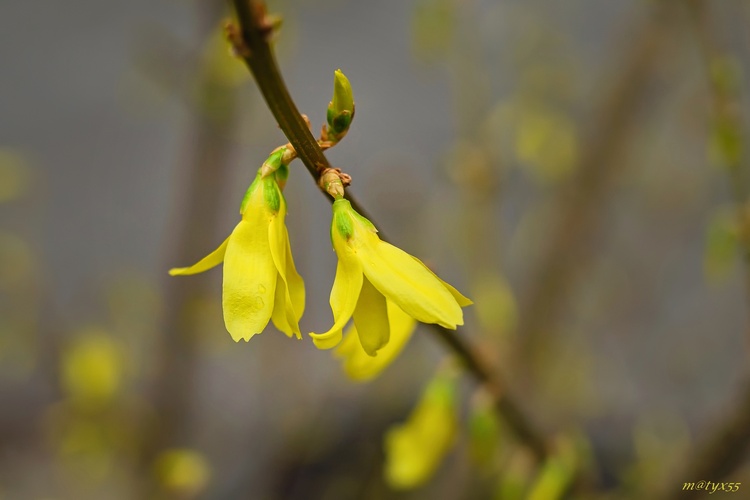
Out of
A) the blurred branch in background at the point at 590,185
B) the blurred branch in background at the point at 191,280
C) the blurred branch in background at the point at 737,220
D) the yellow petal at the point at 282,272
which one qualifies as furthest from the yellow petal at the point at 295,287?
the blurred branch in background at the point at 590,185

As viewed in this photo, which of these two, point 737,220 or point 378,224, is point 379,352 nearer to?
point 737,220

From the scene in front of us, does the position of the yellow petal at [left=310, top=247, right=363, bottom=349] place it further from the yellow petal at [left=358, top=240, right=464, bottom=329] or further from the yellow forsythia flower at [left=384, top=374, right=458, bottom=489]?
the yellow forsythia flower at [left=384, top=374, right=458, bottom=489]

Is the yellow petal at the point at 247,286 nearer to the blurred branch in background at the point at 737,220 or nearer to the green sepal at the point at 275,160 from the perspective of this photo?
the green sepal at the point at 275,160

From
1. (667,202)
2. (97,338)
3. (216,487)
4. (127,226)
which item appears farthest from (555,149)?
(127,226)

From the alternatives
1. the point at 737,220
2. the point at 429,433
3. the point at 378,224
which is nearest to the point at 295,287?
the point at 429,433

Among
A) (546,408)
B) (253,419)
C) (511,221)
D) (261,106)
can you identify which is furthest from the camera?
(511,221)

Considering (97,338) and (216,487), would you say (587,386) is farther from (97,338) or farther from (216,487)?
(97,338)
